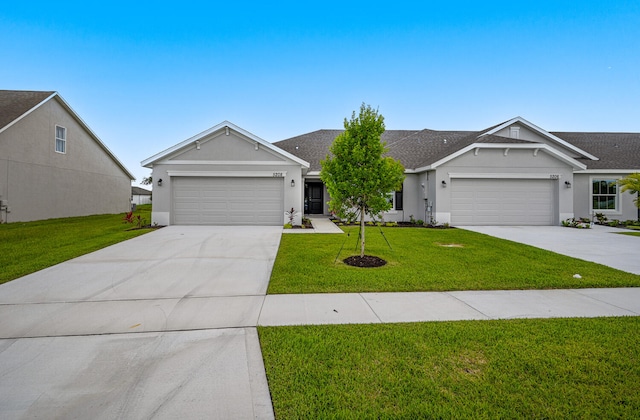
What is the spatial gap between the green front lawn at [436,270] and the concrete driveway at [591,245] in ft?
1.55

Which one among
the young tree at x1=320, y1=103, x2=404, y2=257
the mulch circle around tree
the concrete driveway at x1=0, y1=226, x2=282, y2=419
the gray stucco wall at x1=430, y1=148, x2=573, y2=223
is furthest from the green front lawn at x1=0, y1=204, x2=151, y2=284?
the gray stucco wall at x1=430, y1=148, x2=573, y2=223

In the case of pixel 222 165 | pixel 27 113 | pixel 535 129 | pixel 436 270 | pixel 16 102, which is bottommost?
pixel 436 270

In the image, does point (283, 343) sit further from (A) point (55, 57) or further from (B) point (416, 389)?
(A) point (55, 57)

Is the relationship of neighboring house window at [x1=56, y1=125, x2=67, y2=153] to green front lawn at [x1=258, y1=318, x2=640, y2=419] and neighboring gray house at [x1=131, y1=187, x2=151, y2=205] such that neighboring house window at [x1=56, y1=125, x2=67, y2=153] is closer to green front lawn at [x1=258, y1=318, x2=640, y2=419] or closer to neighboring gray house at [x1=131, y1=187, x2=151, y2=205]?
green front lawn at [x1=258, y1=318, x2=640, y2=419]

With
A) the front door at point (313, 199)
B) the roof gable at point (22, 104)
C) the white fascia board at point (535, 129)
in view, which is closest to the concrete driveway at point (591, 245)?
the white fascia board at point (535, 129)

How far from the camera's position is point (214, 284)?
5707mm

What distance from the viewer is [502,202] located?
51.5 ft

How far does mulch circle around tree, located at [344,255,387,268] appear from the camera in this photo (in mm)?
7133

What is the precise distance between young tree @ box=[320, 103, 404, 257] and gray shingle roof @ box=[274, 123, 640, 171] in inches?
415

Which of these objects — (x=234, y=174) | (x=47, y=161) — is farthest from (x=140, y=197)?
(x=234, y=174)

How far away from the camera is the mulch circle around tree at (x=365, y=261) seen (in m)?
7.13

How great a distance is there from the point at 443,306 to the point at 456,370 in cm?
182

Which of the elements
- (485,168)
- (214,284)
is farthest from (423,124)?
(214,284)

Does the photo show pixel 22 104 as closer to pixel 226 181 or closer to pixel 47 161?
pixel 47 161
